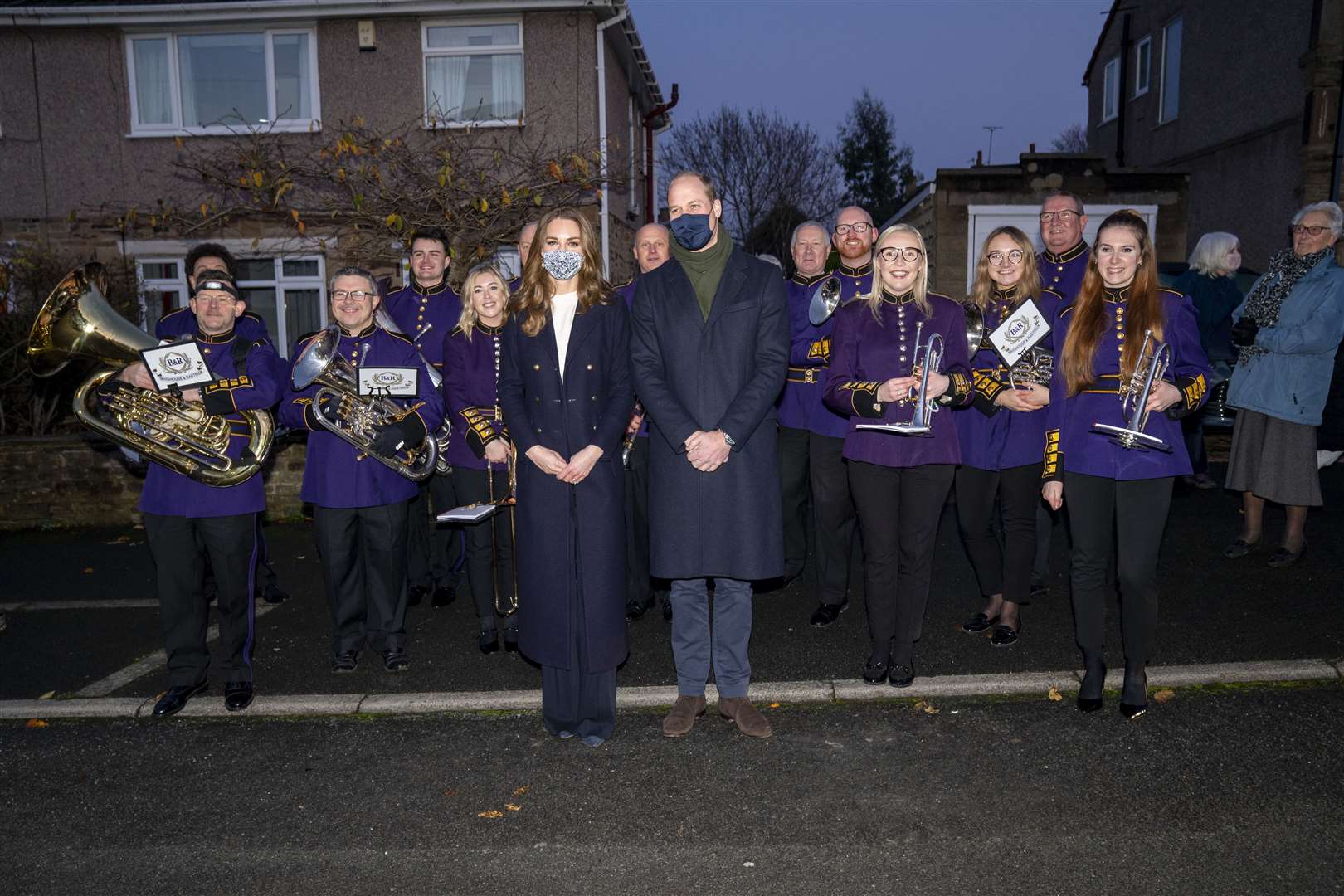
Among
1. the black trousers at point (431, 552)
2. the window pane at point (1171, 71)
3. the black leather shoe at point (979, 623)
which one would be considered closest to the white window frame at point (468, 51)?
the black trousers at point (431, 552)

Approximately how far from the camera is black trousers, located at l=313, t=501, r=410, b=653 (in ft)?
18.1

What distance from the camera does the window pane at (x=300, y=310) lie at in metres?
16.3

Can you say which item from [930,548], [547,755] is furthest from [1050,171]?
[547,755]

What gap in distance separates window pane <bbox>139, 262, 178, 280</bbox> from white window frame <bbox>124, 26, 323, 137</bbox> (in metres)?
2.00

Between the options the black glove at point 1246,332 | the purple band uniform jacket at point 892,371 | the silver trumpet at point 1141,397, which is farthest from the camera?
the black glove at point 1246,332

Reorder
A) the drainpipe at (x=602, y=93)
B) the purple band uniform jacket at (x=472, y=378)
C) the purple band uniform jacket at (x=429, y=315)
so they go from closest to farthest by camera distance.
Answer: the purple band uniform jacket at (x=472, y=378) < the purple band uniform jacket at (x=429, y=315) < the drainpipe at (x=602, y=93)

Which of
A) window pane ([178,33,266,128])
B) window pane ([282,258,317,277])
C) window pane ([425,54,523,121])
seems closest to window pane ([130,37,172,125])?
window pane ([178,33,266,128])

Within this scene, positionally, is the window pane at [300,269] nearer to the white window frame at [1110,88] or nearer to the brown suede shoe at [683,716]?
the brown suede shoe at [683,716]

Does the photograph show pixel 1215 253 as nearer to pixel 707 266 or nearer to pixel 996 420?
pixel 996 420

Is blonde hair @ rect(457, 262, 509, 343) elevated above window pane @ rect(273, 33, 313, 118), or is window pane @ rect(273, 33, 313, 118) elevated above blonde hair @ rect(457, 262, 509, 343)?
window pane @ rect(273, 33, 313, 118)

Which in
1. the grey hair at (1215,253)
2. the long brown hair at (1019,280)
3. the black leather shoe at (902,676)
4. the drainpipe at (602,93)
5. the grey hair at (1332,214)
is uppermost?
the drainpipe at (602,93)

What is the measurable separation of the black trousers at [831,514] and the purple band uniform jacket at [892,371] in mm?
1163

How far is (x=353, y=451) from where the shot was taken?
215 inches

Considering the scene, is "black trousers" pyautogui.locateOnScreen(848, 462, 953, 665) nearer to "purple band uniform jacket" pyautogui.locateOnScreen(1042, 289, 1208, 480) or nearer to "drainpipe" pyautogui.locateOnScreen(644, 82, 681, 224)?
"purple band uniform jacket" pyautogui.locateOnScreen(1042, 289, 1208, 480)
